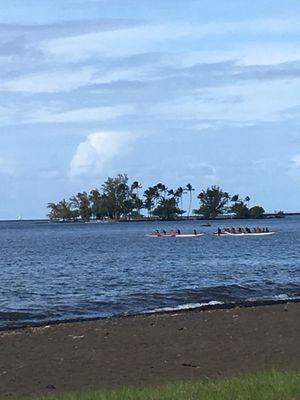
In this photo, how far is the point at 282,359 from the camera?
14.3 meters

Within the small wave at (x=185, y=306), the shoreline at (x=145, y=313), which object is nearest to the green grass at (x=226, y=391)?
the shoreline at (x=145, y=313)

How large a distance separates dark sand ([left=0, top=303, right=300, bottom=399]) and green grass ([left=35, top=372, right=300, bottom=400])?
1964 mm

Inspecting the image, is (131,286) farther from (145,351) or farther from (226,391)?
(226,391)

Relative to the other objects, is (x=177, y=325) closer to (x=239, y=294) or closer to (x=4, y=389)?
(x=4, y=389)

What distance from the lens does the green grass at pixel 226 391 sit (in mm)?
9672

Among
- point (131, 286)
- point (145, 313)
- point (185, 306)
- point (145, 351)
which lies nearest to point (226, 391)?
point (145, 351)

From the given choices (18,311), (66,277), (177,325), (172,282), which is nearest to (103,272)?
(66,277)

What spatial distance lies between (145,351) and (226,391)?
6509 mm

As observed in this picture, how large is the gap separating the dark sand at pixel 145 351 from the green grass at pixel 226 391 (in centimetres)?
196

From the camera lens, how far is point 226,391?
1005 cm

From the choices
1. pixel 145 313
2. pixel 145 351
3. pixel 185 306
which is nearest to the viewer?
pixel 145 351

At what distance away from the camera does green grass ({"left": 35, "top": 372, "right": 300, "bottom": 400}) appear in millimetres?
9672

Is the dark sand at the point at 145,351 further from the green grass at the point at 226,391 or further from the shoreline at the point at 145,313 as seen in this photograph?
the shoreline at the point at 145,313

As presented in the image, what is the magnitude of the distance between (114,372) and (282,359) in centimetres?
Result: 273
